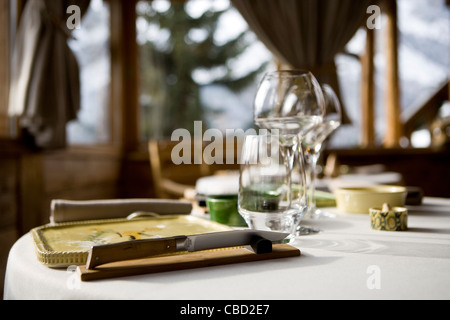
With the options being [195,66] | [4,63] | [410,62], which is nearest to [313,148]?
[4,63]

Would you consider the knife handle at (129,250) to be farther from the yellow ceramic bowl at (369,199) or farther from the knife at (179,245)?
the yellow ceramic bowl at (369,199)

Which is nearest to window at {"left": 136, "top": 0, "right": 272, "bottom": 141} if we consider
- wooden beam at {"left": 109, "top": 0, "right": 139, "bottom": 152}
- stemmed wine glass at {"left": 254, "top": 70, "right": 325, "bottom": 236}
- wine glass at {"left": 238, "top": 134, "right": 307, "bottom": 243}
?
wooden beam at {"left": 109, "top": 0, "right": 139, "bottom": 152}

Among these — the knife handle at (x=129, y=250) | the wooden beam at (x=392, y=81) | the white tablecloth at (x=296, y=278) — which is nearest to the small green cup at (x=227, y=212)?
the white tablecloth at (x=296, y=278)

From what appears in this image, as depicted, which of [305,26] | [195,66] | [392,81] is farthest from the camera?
[195,66]

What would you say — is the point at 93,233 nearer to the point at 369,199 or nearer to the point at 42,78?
the point at 369,199

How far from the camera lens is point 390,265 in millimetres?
492

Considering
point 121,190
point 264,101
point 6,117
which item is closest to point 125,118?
point 121,190

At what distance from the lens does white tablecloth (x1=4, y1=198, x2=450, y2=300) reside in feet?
1.29

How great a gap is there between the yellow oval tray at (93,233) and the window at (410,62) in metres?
3.42

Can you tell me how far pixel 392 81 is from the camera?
3871 mm

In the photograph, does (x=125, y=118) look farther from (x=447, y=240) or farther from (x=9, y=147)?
(x=447, y=240)

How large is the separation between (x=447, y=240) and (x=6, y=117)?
7.50 feet

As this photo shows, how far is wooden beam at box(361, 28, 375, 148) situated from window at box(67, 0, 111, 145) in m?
2.41

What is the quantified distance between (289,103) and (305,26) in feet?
9.53
